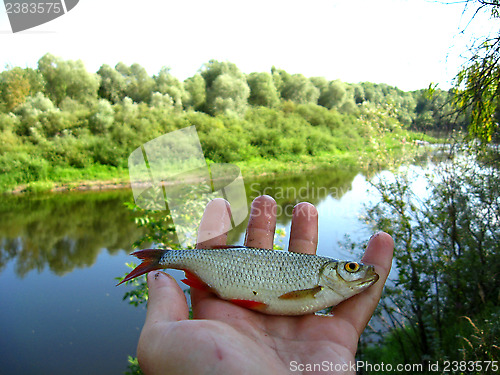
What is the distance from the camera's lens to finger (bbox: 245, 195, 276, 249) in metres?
2.65

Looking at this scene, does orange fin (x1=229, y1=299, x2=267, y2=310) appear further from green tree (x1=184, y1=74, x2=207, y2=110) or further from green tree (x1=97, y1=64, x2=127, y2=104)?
green tree (x1=97, y1=64, x2=127, y2=104)

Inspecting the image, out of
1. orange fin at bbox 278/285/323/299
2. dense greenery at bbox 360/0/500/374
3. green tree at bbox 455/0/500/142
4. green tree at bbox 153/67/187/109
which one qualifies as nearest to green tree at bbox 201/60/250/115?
green tree at bbox 153/67/187/109

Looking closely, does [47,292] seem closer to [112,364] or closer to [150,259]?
[112,364]

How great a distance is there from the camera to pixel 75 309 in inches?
275

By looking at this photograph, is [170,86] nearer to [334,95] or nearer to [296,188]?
[296,188]

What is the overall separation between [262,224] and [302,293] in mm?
747

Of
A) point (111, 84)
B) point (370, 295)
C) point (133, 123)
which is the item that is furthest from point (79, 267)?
point (111, 84)

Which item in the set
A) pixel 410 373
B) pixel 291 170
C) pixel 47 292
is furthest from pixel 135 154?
pixel 291 170

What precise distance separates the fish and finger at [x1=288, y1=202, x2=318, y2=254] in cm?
44

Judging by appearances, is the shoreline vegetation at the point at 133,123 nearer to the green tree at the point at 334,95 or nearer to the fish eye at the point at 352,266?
the green tree at the point at 334,95

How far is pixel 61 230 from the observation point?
1091cm

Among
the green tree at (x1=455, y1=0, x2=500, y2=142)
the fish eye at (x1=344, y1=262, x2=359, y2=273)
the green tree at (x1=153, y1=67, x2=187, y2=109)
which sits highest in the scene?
the green tree at (x1=455, y1=0, x2=500, y2=142)

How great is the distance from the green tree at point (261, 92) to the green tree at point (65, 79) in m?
12.8

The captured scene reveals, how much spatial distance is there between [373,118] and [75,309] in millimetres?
7337
